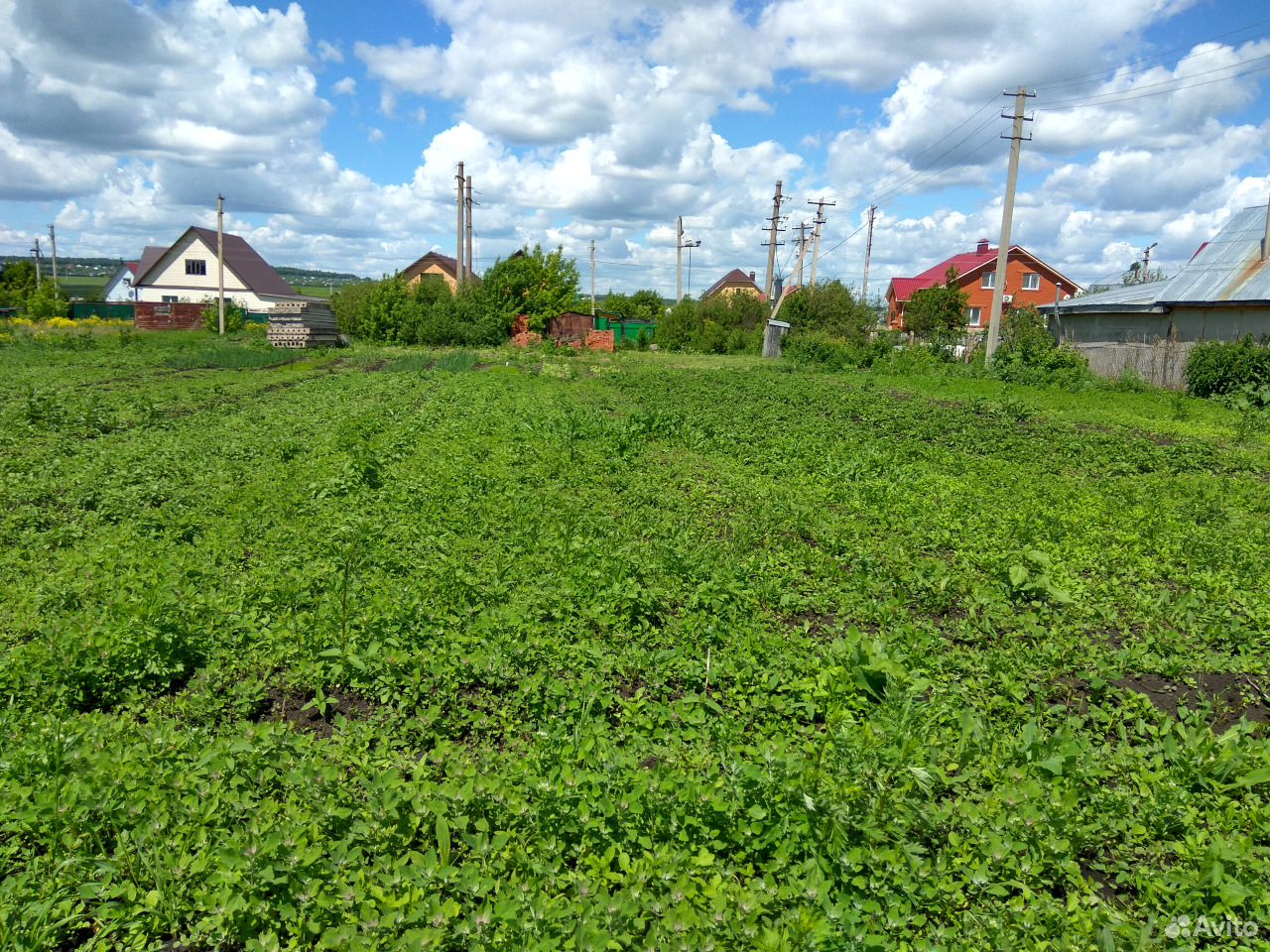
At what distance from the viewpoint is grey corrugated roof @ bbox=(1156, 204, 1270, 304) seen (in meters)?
22.8

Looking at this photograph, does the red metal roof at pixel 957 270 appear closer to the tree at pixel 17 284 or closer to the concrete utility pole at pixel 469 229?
the concrete utility pole at pixel 469 229

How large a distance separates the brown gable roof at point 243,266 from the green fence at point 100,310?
481cm

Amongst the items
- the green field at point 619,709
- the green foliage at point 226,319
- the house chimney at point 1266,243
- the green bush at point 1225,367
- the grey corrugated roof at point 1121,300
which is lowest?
the green field at point 619,709

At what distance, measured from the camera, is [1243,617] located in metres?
5.53

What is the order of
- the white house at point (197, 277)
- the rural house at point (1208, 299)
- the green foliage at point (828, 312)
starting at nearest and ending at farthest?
A: the rural house at point (1208, 299) < the green foliage at point (828, 312) < the white house at point (197, 277)

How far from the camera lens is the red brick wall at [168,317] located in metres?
42.3

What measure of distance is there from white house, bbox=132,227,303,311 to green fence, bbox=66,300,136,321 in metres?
3.58

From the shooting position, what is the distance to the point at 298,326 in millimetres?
32844

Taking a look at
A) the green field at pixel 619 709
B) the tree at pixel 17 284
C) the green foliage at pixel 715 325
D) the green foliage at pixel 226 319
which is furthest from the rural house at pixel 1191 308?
the tree at pixel 17 284

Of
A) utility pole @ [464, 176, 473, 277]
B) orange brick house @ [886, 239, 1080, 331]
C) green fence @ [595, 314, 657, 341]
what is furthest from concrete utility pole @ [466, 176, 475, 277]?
orange brick house @ [886, 239, 1080, 331]

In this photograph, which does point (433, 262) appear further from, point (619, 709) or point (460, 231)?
point (619, 709)

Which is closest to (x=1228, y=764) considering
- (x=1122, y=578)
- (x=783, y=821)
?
(x=783, y=821)

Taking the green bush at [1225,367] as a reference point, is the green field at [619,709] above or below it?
below

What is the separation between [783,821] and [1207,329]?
27596 millimetres
